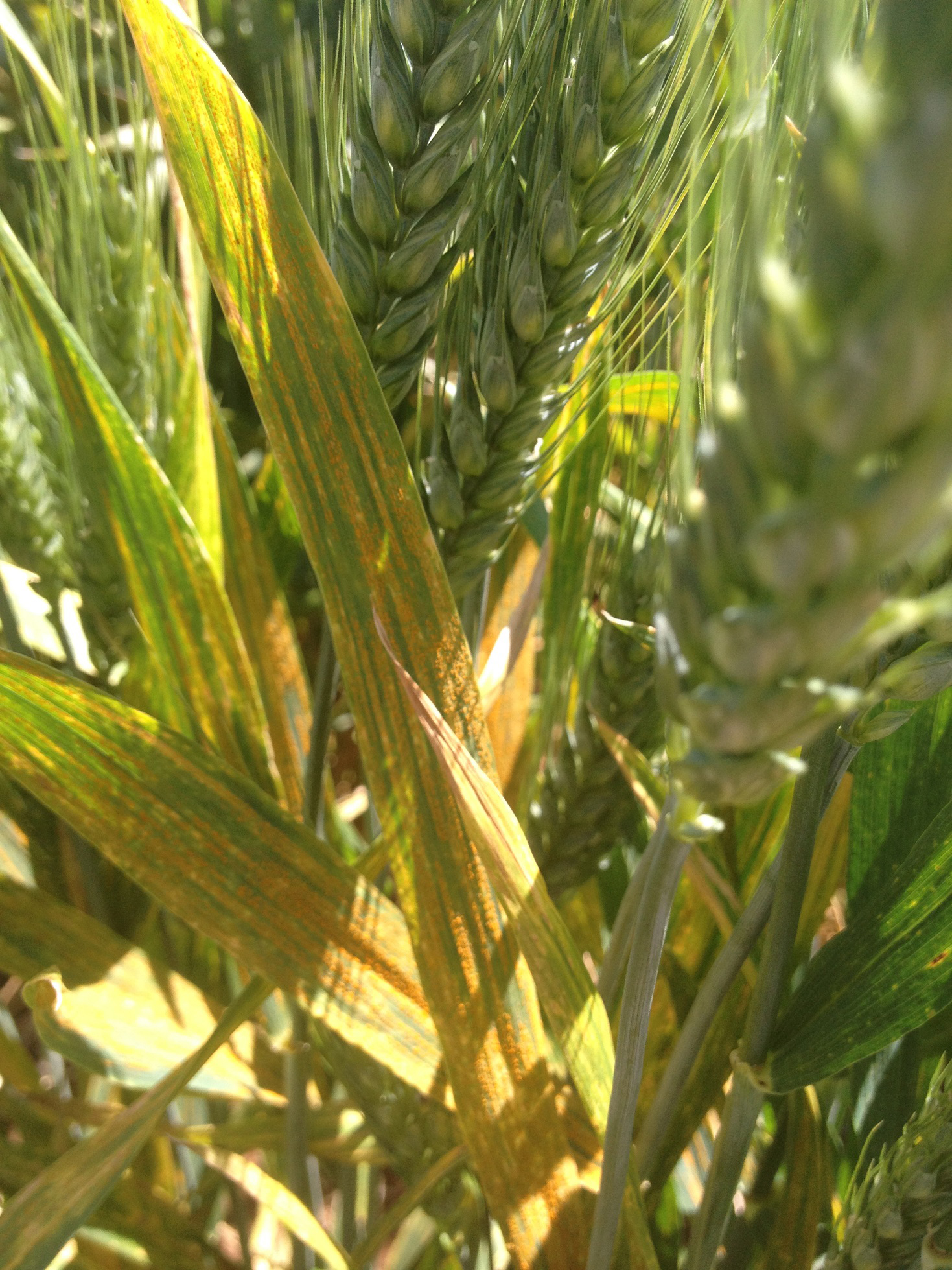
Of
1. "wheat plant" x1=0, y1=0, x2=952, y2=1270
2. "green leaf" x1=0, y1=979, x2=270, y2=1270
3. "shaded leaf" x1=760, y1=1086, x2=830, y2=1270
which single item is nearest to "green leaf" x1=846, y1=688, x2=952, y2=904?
"wheat plant" x1=0, y1=0, x2=952, y2=1270

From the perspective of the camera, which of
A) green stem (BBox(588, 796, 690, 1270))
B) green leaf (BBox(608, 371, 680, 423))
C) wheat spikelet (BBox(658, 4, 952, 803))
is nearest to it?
wheat spikelet (BBox(658, 4, 952, 803))

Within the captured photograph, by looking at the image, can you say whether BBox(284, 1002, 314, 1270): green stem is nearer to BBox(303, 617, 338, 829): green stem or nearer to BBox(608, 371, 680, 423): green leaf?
BBox(303, 617, 338, 829): green stem

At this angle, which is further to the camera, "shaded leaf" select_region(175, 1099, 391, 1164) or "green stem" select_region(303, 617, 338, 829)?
"shaded leaf" select_region(175, 1099, 391, 1164)

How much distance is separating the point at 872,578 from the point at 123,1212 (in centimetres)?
50

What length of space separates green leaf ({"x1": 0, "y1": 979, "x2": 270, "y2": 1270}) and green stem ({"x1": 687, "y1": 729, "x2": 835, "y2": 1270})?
0.16 metres

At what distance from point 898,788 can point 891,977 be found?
0.09 m

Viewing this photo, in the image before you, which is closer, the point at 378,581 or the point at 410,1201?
the point at 378,581

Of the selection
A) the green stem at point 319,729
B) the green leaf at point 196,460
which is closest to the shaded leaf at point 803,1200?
the green stem at point 319,729

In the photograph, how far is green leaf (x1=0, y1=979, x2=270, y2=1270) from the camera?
29cm

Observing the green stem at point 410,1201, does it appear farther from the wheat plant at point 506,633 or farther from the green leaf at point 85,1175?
the green leaf at point 85,1175

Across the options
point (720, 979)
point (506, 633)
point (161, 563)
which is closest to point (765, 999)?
point (720, 979)

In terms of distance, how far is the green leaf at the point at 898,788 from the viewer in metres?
0.32

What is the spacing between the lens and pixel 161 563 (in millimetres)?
377

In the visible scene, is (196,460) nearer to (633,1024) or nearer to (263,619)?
(263,619)
